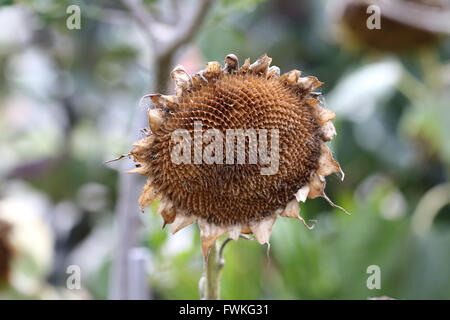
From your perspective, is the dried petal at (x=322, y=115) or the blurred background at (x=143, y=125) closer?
the dried petal at (x=322, y=115)

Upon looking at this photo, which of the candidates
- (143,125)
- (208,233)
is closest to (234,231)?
(208,233)

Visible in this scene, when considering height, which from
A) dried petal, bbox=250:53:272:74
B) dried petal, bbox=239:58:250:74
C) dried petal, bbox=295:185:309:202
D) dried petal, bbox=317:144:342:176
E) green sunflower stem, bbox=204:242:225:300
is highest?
dried petal, bbox=250:53:272:74

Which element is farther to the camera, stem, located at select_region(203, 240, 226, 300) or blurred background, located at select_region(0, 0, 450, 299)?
blurred background, located at select_region(0, 0, 450, 299)

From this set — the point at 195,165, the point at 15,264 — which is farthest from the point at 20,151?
the point at 195,165

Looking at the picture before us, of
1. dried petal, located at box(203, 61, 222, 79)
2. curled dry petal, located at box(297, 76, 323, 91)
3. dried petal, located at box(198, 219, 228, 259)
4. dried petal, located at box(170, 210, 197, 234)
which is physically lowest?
dried petal, located at box(198, 219, 228, 259)

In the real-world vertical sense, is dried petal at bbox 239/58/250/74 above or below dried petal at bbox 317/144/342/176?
above

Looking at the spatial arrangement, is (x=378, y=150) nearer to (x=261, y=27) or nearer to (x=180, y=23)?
(x=261, y=27)

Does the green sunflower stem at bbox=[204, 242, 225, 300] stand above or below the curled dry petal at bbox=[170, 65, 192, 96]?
below
